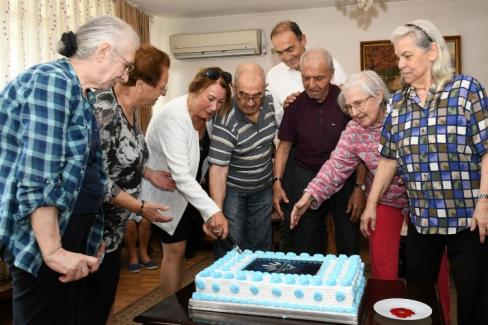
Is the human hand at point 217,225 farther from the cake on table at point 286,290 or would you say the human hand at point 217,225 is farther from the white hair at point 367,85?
the white hair at point 367,85

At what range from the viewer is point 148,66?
1895 mm

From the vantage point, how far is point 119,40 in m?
1.32

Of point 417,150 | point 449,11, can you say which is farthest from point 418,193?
point 449,11

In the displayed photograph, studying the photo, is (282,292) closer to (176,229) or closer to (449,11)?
(176,229)

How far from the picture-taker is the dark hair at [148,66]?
189 centimetres

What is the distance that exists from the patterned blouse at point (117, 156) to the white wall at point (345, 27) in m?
3.93

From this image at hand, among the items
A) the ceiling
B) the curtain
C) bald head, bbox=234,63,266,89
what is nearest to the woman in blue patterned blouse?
bald head, bbox=234,63,266,89

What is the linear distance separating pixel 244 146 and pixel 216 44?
3496mm

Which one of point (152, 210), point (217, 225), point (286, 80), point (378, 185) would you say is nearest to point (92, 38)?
point (152, 210)

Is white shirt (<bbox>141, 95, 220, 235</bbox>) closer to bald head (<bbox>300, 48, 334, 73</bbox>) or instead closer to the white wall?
bald head (<bbox>300, 48, 334, 73</bbox>)

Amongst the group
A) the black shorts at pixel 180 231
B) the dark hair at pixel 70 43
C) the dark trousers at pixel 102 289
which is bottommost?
the dark trousers at pixel 102 289

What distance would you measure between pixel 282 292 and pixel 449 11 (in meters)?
4.56

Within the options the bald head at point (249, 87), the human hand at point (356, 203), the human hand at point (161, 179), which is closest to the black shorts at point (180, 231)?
the human hand at point (161, 179)

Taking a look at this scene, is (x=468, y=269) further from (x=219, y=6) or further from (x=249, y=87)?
(x=219, y=6)
